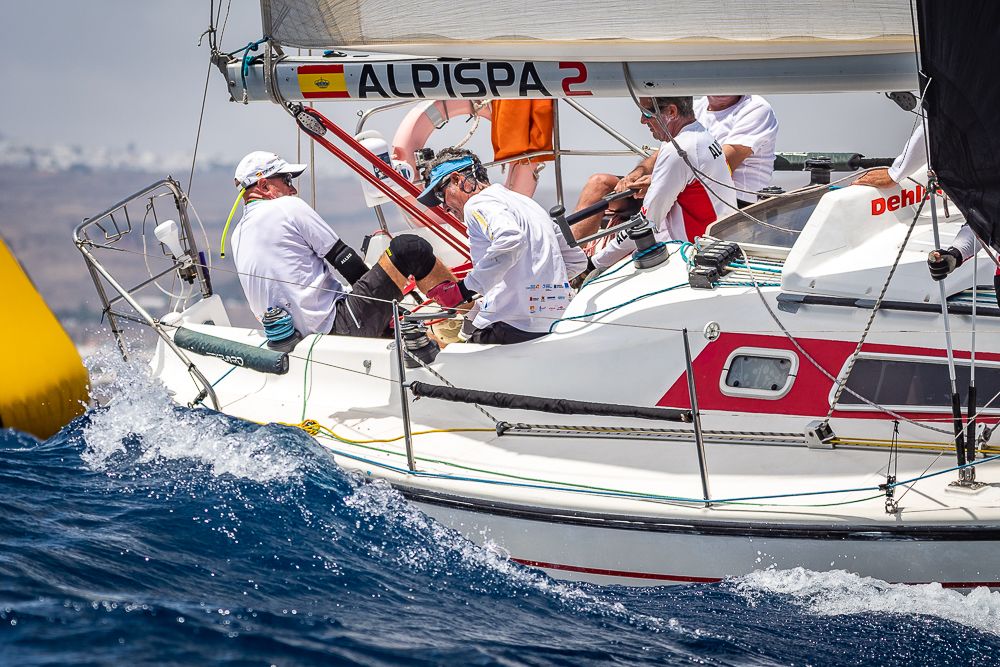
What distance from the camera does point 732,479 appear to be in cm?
382

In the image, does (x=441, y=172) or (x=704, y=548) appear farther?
(x=441, y=172)

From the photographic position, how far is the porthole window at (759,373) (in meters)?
3.90

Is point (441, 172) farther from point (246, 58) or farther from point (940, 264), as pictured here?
point (940, 264)

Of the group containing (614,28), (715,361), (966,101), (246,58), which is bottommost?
(715,361)

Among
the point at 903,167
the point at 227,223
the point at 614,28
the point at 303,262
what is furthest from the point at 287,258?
the point at 903,167

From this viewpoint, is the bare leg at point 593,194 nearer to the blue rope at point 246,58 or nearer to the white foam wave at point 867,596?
the blue rope at point 246,58

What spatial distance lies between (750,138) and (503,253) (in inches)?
73.9

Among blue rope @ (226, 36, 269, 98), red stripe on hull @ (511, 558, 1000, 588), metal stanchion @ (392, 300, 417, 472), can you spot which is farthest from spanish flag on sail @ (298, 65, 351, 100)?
red stripe on hull @ (511, 558, 1000, 588)

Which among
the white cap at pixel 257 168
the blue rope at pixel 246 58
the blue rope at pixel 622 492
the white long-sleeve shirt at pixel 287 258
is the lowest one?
the blue rope at pixel 622 492

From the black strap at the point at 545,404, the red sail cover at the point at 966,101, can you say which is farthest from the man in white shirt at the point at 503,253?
the red sail cover at the point at 966,101

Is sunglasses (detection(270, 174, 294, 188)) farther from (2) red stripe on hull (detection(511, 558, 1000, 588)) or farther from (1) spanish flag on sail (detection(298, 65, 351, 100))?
(2) red stripe on hull (detection(511, 558, 1000, 588))

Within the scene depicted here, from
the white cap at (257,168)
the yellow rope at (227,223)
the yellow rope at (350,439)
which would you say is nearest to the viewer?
the yellow rope at (350,439)

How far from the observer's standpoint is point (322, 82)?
4391mm

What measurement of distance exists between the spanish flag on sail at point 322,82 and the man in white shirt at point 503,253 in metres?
0.53
